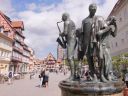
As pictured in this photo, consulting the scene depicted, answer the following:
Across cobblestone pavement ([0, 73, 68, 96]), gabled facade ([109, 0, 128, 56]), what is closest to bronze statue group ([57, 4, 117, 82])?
cobblestone pavement ([0, 73, 68, 96])

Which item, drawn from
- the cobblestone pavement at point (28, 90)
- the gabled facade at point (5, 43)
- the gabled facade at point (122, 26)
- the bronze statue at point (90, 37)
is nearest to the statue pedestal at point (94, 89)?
the bronze statue at point (90, 37)

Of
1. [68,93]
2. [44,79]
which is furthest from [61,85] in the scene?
[44,79]

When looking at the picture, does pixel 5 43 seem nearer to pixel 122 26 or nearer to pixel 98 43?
pixel 122 26

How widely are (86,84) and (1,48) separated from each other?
44.5 meters

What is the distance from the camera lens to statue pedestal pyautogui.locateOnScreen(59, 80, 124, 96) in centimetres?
623

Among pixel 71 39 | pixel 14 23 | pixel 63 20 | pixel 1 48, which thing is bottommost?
pixel 71 39

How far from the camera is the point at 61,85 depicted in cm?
697

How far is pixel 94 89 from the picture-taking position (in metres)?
6.23

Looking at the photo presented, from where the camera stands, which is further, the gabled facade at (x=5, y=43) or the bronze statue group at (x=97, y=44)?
the gabled facade at (x=5, y=43)

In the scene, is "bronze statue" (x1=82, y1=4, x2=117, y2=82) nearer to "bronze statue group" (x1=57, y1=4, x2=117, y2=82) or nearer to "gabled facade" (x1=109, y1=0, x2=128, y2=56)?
"bronze statue group" (x1=57, y1=4, x2=117, y2=82)

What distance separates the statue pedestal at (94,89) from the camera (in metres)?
6.23

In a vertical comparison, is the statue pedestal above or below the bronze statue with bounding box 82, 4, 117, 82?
below

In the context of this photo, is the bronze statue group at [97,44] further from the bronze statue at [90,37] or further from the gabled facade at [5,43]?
the gabled facade at [5,43]

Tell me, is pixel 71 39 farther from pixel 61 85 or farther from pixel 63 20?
pixel 61 85
